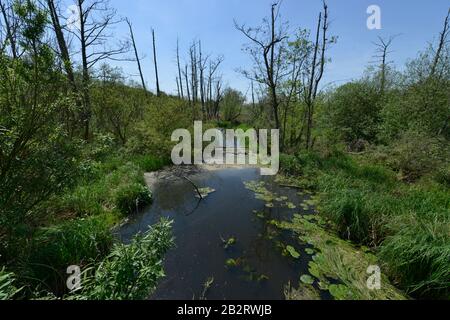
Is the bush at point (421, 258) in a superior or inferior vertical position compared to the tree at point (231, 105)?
inferior

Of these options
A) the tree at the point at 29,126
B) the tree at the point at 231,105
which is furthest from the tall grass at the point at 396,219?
the tree at the point at 231,105

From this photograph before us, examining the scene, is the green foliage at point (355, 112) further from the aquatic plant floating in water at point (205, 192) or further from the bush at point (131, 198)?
the bush at point (131, 198)

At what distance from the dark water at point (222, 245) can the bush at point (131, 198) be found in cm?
34

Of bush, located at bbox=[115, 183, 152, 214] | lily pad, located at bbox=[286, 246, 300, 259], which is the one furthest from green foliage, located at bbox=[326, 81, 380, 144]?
bush, located at bbox=[115, 183, 152, 214]

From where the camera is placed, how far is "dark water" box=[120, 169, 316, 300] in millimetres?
3160

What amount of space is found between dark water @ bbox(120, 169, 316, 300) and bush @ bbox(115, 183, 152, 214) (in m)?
0.34

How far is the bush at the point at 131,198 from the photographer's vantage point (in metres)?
5.35

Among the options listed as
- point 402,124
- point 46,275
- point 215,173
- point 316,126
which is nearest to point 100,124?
point 215,173

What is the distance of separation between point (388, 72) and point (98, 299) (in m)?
17.6

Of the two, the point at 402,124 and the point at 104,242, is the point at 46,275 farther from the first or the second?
the point at 402,124

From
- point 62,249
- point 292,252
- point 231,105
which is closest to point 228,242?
point 292,252

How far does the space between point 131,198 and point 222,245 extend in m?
2.85

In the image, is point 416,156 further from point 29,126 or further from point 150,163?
point 29,126

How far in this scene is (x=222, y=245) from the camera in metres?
4.22
